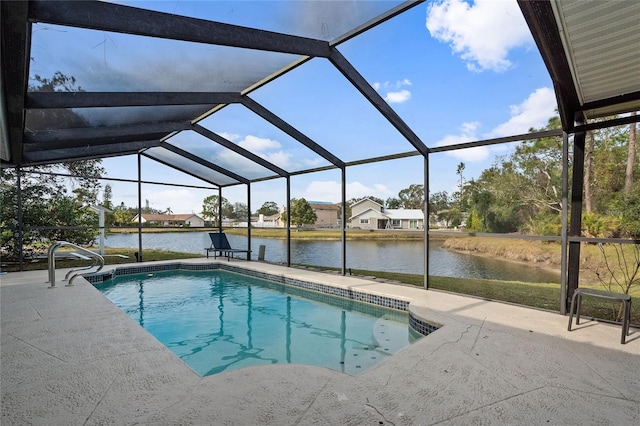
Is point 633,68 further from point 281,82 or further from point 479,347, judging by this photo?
point 281,82

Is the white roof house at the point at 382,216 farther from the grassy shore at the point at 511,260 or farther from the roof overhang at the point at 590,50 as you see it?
the roof overhang at the point at 590,50

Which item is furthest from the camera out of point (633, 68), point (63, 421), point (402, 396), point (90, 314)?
point (90, 314)

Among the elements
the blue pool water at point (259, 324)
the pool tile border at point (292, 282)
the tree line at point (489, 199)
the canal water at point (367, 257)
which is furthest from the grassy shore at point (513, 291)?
the blue pool water at point (259, 324)

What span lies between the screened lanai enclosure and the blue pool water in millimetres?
1642

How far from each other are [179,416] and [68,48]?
3301 millimetres

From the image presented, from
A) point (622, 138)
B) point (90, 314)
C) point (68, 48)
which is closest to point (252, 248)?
point (90, 314)

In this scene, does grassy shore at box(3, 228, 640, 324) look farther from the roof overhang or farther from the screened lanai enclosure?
the roof overhang

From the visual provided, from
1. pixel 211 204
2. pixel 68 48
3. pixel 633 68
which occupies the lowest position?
pixel 211 204

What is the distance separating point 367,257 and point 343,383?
1068 centimetres

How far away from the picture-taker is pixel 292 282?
275 inches

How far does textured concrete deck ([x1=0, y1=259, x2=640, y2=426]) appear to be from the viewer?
192 centimetres

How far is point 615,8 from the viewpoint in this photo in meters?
2.23

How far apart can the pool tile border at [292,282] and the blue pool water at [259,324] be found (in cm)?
11

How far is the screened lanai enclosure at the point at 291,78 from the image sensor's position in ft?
8.29
